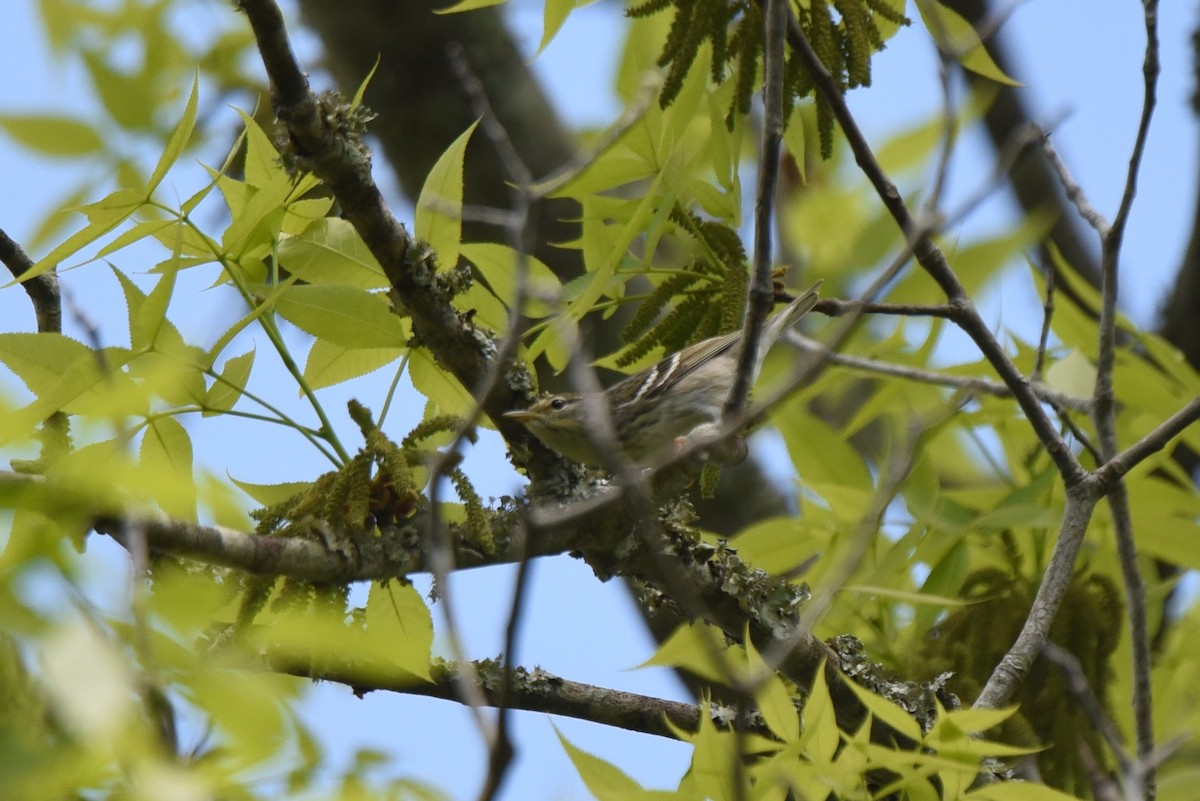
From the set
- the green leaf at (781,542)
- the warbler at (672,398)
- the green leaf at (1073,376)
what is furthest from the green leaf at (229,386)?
the green leaf at (1073,376)

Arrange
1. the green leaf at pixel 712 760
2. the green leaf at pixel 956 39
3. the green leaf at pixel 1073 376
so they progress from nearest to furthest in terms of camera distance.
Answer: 1. the green leaf at pixel 712 760
2. the green leaf at pixel 956 39
3. the green leaf at pixel 1073 376

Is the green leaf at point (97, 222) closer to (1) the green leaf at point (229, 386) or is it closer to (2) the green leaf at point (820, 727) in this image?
(1) the green leaf at point (229, 386)

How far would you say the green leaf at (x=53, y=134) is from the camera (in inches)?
102

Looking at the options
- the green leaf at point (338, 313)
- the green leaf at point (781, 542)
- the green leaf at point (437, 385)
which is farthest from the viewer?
the green leaf at point (781, 542)

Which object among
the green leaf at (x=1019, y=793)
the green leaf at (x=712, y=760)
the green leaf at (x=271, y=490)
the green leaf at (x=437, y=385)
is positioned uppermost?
the green leaf at (x=437, y=385)

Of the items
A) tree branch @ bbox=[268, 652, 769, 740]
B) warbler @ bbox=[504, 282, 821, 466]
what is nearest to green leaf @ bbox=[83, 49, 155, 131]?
tree branch @ bbox=[268, 652, 769, 740]

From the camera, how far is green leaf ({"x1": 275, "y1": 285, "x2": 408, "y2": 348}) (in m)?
2.38

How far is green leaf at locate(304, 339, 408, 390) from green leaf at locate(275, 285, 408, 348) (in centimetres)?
30

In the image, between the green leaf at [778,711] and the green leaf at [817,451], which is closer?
the green leaf at [778,711]

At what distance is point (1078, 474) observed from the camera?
9.39ft

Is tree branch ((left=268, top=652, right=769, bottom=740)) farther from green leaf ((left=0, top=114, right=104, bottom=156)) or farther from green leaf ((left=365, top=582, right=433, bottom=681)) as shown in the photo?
green leaf ((left=0, top=114, right=104, bottom=156))

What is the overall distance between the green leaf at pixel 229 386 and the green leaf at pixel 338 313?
0.14 metres

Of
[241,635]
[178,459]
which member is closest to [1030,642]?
[241,635]

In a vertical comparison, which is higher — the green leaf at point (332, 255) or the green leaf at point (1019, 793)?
the green leaf at point (332, 255)
